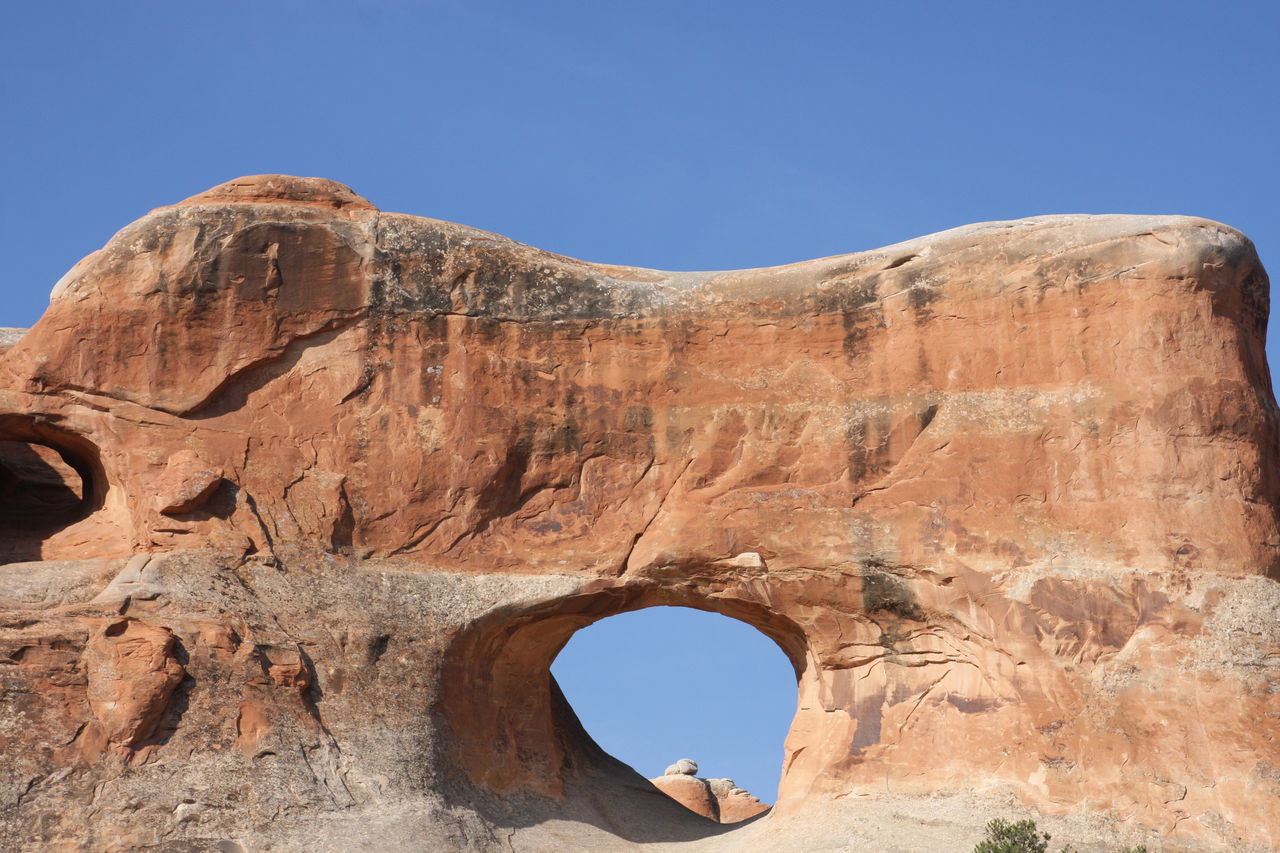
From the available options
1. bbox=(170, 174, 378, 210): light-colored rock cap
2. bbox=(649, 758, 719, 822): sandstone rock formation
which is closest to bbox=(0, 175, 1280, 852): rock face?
bbox=(170, 174, 378, 210): light-colored rock cap

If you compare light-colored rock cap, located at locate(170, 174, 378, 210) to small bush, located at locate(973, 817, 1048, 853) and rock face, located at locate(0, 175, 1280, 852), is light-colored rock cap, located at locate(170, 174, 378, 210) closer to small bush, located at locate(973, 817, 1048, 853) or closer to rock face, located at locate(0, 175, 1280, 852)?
rock face, located at locate(0, 175, 1280, 852)

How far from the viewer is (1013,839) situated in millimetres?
16344

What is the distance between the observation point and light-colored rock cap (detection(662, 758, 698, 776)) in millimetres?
30219

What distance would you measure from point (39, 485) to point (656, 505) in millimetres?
9012

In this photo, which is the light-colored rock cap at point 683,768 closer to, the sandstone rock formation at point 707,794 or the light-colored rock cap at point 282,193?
the sandstone rock formation at point 707,794

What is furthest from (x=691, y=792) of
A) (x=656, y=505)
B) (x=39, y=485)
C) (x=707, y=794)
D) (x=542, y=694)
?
(x=39, y=485)

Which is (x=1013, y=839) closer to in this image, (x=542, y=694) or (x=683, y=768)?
(x=542, y=694)

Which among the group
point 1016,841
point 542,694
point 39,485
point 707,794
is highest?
point 39,485

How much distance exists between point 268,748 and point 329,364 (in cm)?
490

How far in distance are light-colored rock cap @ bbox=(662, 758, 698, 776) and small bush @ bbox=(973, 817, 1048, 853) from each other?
13.6 m

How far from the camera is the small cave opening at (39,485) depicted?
19.4 m

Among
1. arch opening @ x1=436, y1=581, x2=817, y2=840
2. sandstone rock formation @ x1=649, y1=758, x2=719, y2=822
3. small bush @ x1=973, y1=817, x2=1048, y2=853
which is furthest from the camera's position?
sandstone rock formation @ x1=649, y1=758, x2=719, y2=822

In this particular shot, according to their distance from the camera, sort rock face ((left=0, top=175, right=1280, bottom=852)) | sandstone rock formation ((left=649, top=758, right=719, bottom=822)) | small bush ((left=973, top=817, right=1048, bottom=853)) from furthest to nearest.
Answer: sandstone rock formation ((left=649, top=758, right=719, bottom=822))
rock face ((left=0, top=175, right=1280, bottom=852))
small bush ((left=973, top=817, right=1048, bottom=853))

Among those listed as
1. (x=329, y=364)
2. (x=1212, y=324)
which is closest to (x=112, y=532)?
(x=329, y=364)
